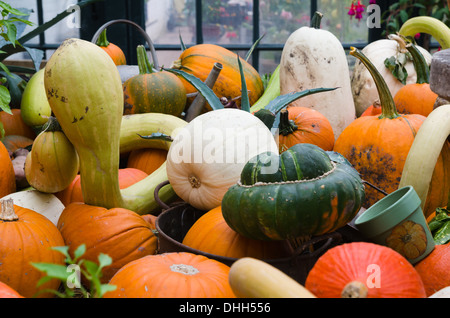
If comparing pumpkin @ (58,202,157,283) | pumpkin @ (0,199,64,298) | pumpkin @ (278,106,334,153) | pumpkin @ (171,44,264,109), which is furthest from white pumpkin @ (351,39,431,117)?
pumpkin @ (0,199,64,298)

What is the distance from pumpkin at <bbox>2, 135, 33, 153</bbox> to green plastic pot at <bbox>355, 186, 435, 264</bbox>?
148 cm

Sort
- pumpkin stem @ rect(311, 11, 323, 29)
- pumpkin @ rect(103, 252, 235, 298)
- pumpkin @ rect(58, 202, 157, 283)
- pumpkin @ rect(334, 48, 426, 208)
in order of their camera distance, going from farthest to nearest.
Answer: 1. pumpkin stem @ rect(311, 11, 323, 29)
2. pumpkin @ rect(334, 48, 426, 208)
3. pumpkin @ rect(58, 202, 157, 283)
4. pumpkin @ rect(103, 252, 235, 298)

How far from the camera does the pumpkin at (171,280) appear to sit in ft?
3.16

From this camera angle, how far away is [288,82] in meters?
2.30

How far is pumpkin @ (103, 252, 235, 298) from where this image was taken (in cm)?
96

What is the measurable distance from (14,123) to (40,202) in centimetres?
74

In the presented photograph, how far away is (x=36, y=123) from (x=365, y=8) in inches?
85.3

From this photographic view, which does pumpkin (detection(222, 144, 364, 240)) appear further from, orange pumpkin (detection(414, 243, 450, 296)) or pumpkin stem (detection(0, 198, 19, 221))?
pumpkin stem (detection(0, 198, 19, 221))

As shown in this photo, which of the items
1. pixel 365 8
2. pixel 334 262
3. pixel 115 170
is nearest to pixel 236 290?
pixel 334 262

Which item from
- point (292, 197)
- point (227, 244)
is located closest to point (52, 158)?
point (227, 244)

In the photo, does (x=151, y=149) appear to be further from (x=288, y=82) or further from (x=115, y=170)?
(x=288, y=82)

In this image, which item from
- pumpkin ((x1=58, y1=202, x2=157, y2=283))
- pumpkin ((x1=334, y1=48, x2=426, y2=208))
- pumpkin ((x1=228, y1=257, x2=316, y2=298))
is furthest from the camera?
pumpkin ((x1=334, y1=48, x2=426, y2=208))

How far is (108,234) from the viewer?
1.37 metres

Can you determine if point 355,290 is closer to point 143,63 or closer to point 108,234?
point 108,234
